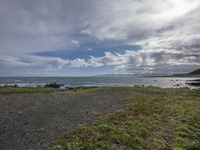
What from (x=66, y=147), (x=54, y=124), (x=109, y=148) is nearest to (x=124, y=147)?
(x=109, y=148)

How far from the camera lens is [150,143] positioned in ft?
33.3

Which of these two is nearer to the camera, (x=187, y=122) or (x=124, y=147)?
(x=124, y=147)

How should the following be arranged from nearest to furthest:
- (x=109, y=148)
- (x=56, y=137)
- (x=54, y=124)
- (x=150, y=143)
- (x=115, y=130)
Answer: (x=109, y=148) < (x=150, y=143) < (x=56, y=137) < (x=115, y=130) < (x=54, y=124)

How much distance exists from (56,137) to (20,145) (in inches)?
72.6

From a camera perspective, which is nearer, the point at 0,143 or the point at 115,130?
the point at 0,143

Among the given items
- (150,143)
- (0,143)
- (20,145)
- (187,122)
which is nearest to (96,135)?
(150,143)

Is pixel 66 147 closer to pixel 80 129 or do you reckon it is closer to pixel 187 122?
pixel 80 129

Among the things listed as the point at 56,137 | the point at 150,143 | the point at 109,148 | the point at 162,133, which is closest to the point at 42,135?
the point at 56,137

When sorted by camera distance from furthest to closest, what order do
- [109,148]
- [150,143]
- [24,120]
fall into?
[24,120] < [150,143] < [109,148]

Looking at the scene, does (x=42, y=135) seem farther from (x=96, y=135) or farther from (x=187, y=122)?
(x=187, y=122)

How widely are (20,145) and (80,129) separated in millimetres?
3470

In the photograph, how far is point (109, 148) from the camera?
30.5 feet

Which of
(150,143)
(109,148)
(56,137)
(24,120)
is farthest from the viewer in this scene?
(24,120)

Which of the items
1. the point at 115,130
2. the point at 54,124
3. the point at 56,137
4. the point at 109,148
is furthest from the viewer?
the point at 54,124
